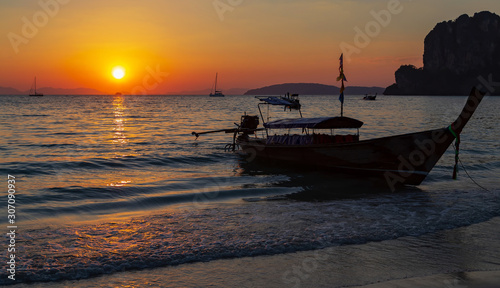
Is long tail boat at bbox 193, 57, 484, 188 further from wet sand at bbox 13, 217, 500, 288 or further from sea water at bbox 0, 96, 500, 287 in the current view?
wet sand at bbox 13, 217, 500, 288

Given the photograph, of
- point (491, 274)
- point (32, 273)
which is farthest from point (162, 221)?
point (491, 274)

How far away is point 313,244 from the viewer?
9766mm

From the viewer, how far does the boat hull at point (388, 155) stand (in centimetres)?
1631

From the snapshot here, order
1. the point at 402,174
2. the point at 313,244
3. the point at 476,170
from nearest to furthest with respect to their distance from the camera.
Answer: the point at 313,244 < the point at 402,174 < the point at 476,170

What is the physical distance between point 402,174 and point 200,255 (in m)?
11.1

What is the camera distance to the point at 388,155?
1738cm

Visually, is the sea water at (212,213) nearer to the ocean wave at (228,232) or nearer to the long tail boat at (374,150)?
the ocean wave at (228,232)

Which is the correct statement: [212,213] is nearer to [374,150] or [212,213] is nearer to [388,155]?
[374,150]

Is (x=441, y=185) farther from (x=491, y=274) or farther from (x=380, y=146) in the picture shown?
(x=491, y=274)

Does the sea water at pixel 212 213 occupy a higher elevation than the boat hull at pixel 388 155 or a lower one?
lower

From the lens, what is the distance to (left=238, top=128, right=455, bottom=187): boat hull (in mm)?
16312

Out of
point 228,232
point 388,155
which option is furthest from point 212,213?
point 388,155

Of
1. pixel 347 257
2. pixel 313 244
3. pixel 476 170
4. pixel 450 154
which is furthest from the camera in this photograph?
pixel 450 154

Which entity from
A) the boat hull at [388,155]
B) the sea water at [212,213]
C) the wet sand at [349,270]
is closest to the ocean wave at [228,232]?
the sea water at [212,213]
